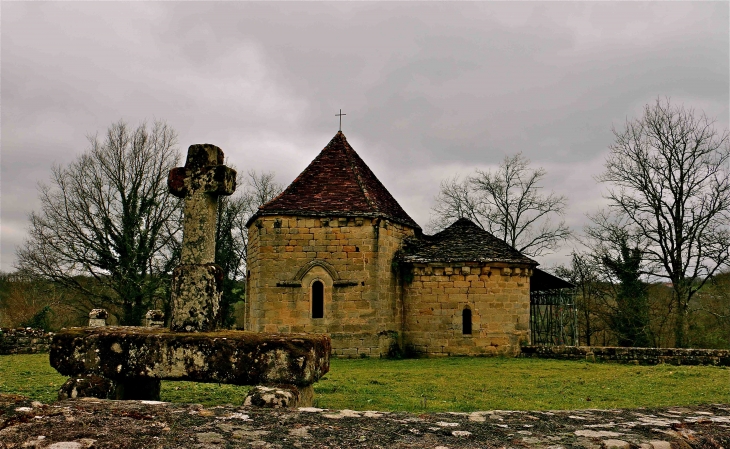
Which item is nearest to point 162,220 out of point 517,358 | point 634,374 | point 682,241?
point 517,358

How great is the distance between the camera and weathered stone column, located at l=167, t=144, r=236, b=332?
6.18m

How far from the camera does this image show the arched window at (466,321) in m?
18.0

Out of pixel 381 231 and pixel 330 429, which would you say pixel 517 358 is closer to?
pixel 381 231

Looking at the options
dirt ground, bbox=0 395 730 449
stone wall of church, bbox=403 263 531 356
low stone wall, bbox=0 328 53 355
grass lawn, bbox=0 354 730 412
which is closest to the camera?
dirt ground, bbox=0 395 730 449

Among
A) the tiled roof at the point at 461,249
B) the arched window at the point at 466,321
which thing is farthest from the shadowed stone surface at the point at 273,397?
the arched window at the point at 466,321

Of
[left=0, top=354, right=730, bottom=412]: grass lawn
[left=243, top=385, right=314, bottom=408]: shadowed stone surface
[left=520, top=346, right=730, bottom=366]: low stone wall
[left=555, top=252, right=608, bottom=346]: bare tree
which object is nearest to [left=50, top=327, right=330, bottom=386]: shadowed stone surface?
[left=243, top=385, right=314, bottom=408]: shadowed stone surface

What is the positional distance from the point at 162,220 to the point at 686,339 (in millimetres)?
24709

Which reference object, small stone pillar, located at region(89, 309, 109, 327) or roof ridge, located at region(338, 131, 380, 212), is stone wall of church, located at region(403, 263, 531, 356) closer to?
roof ridge, located at region(338, 131, 380, 212)

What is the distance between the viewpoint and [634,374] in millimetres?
13203

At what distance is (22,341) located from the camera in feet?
60.5

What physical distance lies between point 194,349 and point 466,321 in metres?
13.7

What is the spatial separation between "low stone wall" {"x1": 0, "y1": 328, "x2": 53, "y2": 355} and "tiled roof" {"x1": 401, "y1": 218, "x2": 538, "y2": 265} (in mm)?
12946

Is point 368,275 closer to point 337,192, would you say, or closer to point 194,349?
point 337,192

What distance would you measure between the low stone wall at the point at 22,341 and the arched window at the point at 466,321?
14.0 meters
